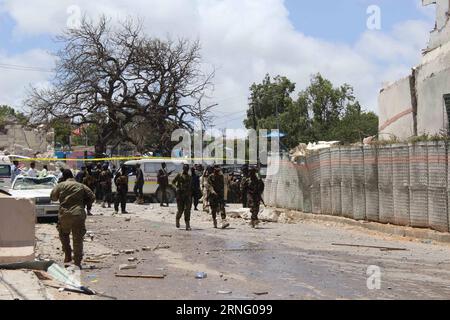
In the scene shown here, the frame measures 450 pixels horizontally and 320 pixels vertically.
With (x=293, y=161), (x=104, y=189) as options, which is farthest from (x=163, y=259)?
(x=104, y=189)

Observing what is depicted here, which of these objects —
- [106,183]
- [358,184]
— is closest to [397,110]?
[358,184]

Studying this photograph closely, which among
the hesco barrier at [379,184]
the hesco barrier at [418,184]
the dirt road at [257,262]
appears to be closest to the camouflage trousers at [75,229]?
the dirt road at [257,262]

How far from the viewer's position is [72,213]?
10742mm

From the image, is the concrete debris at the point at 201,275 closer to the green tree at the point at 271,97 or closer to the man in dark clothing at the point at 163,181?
the man in dark clothing at the point at 163,181

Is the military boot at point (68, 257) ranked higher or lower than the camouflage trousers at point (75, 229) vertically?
lower

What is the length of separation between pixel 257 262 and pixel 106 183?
15924 millimetres

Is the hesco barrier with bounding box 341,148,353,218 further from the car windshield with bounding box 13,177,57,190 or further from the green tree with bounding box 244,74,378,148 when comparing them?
the green tree with bounding box 244,74,378,148

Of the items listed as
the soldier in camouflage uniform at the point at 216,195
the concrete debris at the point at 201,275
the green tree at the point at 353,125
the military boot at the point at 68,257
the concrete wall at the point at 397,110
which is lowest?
the concrete debris at the point at 201,275

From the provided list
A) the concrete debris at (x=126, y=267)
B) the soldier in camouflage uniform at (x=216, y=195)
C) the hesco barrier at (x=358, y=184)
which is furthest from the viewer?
the hesco barrier at (x=358, y=184)

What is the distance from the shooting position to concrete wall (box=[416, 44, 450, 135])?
19.3 metres

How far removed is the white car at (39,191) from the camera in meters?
19.2

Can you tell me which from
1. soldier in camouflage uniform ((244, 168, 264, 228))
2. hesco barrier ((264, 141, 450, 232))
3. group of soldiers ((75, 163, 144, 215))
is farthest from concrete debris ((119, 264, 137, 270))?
group of soldiers ((75, 163, 144, 215))

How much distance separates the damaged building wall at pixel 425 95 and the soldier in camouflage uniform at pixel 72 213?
10.3 m

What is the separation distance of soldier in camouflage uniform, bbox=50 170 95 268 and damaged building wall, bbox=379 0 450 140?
405 inches
